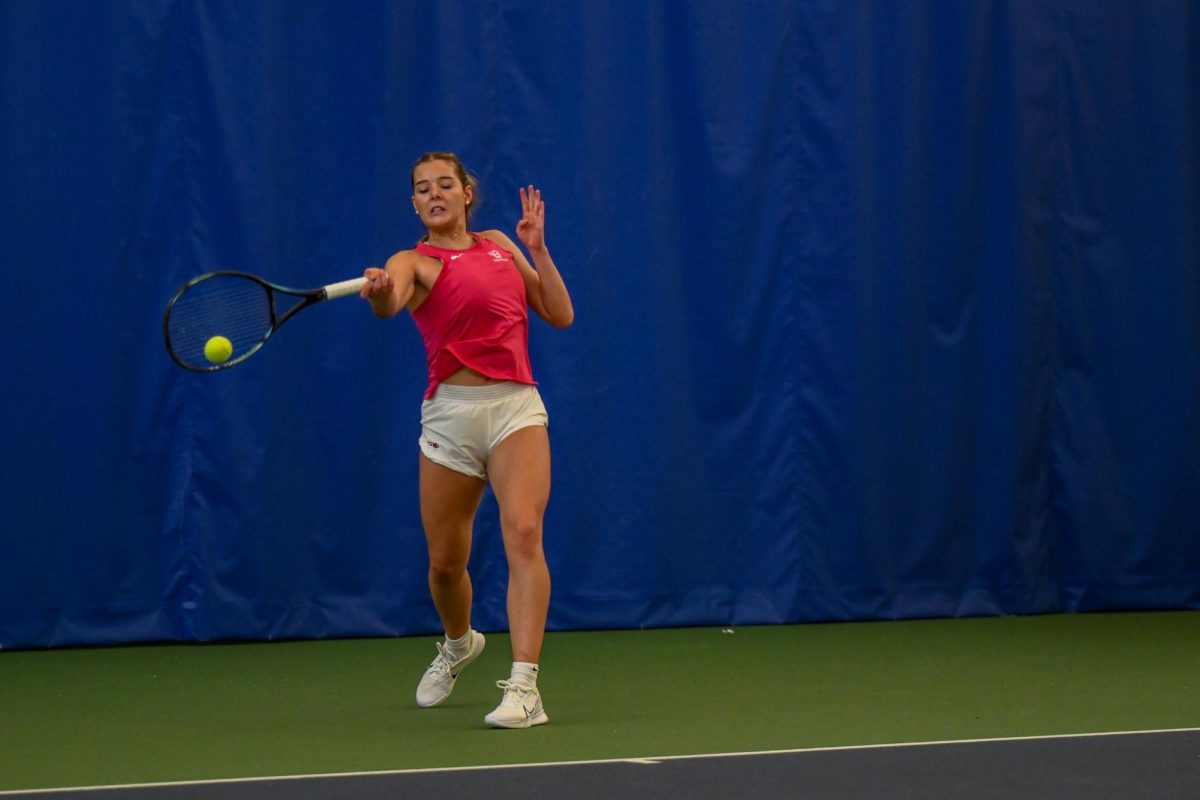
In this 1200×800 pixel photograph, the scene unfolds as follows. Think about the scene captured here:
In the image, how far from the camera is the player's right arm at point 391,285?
12.4 feet

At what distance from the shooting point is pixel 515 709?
393 centimetres

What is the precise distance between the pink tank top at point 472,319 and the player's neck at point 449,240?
26 millimetres

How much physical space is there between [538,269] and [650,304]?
6.51 ft

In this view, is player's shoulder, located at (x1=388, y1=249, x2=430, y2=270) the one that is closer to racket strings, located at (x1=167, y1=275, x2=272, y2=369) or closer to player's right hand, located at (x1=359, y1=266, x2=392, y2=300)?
player's right hand, located at (x1=359, y1=266, x2=392, y2=300)

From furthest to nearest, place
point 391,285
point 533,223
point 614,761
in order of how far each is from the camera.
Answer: point 533,223 → point 391,285 → point 614,761

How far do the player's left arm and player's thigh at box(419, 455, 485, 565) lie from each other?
1.57ft

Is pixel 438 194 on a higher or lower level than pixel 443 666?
higher

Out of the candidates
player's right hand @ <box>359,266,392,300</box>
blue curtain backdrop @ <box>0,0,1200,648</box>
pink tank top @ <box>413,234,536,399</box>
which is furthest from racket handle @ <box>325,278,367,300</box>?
blue curtain backdrop @ <box>0,0,1200,648</box>

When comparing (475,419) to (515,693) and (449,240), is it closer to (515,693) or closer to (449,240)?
(449,240)

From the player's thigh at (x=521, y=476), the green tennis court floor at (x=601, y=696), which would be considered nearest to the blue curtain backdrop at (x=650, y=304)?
the green tennis court floor at (x=601, y=696)

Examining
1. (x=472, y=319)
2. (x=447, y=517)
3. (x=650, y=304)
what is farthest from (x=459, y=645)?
(x=650, y=304)

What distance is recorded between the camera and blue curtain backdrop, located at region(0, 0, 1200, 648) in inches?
224

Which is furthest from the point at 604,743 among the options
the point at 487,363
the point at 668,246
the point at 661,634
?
the point at 668,246

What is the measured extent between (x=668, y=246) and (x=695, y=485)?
36.0 inches
